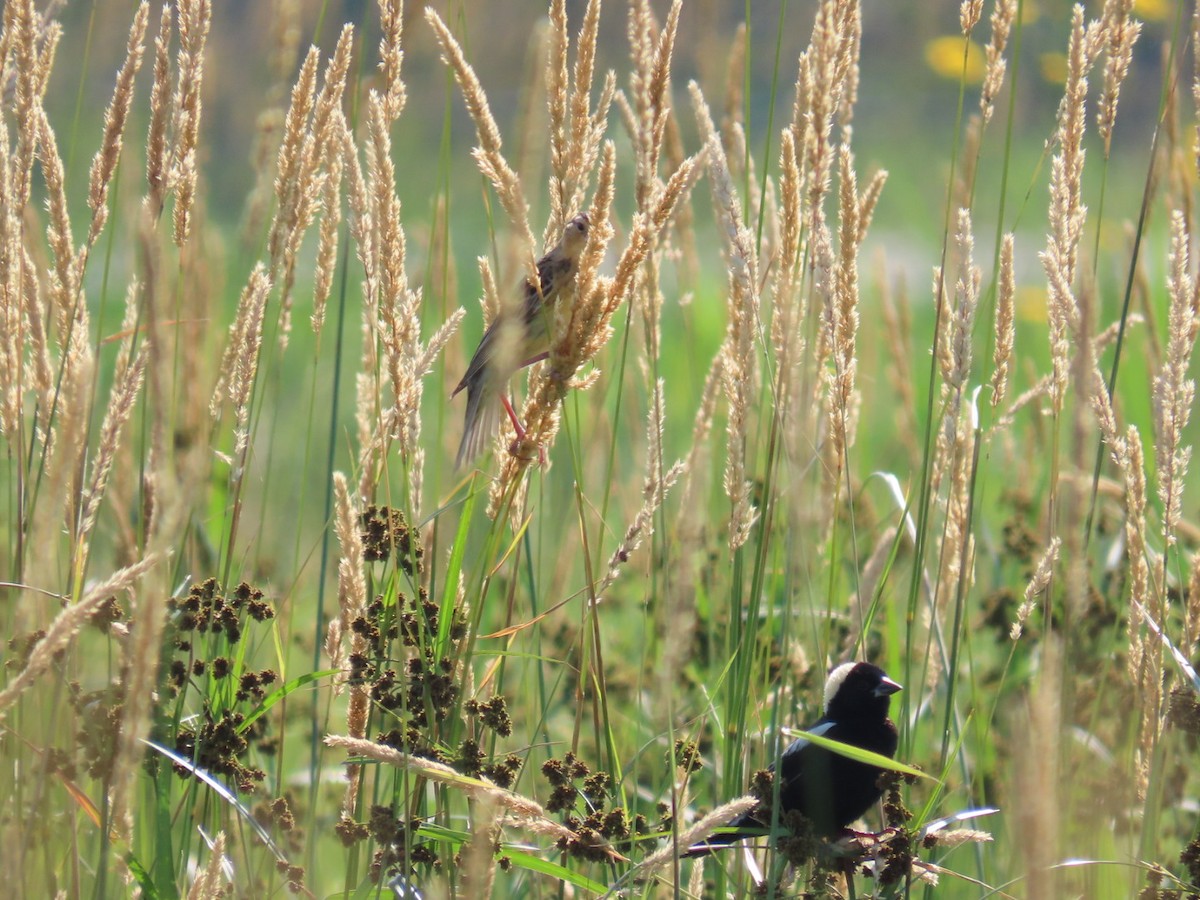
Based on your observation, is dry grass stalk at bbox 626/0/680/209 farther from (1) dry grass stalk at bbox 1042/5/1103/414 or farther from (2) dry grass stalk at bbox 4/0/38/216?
(2) dry grass stalk at bbox 4/0/38/216

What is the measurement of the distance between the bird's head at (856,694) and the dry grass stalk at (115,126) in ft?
5.12

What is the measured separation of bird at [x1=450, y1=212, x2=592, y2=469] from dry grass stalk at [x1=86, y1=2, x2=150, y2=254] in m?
0.61

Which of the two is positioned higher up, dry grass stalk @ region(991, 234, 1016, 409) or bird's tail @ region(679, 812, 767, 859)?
dry grass stalk @ region(991, 234, 1016, 409)

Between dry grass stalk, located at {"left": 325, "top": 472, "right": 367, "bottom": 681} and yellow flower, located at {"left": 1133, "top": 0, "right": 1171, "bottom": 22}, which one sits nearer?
dry grass stalk, located at {"left": 325, "top": 472, "right": 367, "bottom": 681}

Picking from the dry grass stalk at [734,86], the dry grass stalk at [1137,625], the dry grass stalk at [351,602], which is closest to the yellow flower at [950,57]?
the dry grass stalk at [734,86]

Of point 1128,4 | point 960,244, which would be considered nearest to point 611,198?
point 960,244

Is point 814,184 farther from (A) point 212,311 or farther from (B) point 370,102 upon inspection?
(A) point 212,311

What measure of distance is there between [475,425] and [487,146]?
48.3 inches

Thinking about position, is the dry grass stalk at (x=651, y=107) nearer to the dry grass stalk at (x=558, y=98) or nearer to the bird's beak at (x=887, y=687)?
the dry grass stalk at (x=558, y=98)

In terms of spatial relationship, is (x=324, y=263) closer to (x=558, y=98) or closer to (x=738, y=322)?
(x=558, y=98)

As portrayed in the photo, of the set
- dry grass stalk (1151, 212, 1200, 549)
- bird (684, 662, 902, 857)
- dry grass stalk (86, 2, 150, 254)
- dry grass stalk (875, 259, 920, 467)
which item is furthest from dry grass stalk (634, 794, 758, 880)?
dry grass stalk (875, 259, 920, 467)

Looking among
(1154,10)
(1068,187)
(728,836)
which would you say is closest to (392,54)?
(1068,187)

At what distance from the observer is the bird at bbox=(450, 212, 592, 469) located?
1354 millimetres

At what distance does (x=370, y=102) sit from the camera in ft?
5.40
